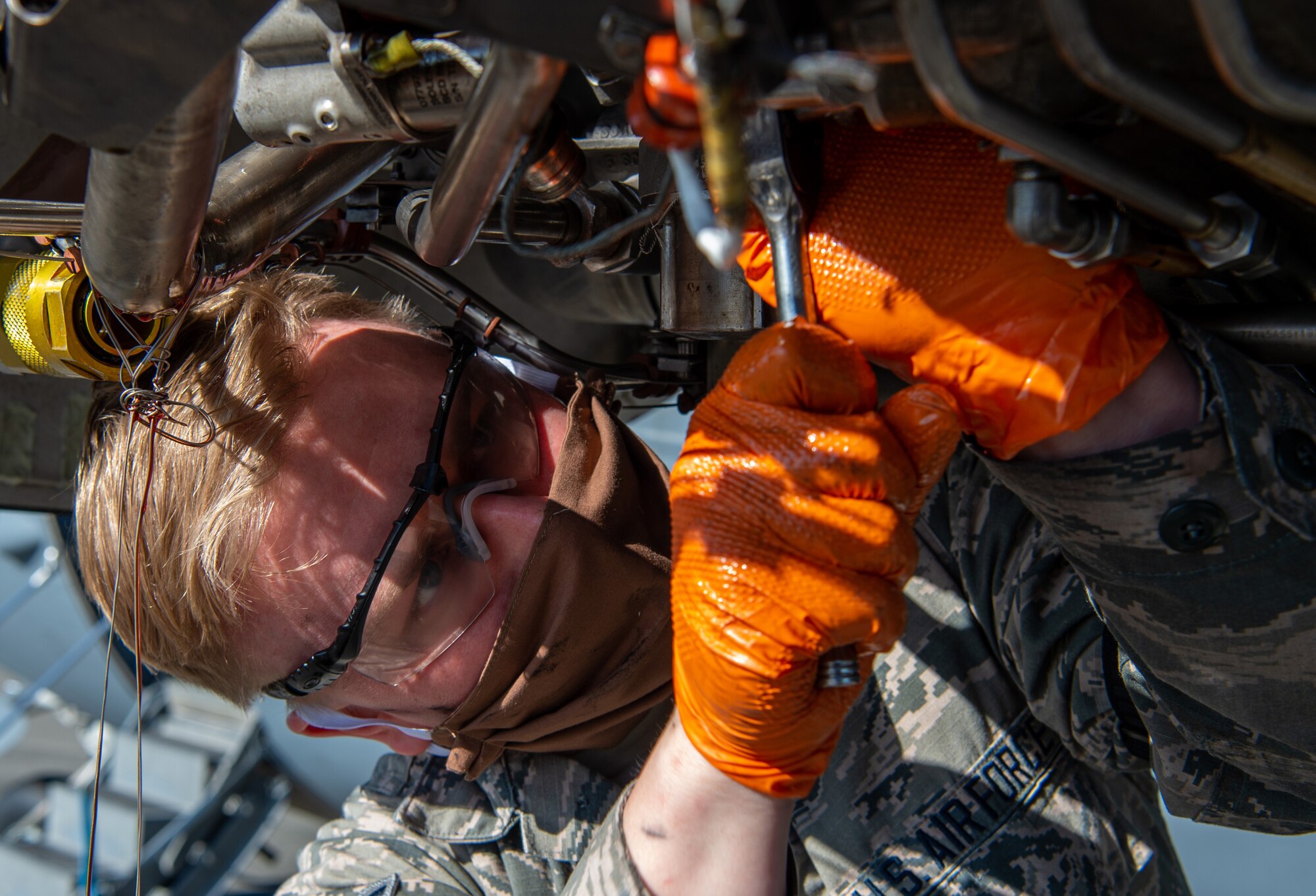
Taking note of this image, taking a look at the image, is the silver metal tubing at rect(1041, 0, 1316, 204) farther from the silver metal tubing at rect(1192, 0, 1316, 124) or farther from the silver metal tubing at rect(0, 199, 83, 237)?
the silver metal tubing at rect(0, 199, 83, 237)

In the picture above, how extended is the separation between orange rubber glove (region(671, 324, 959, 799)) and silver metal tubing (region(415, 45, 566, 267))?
21 centimetres

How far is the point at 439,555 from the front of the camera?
104 centimetres

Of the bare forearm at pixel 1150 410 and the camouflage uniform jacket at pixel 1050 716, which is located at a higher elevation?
the bare forearm at pixel 1150 410

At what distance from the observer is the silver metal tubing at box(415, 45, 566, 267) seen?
0.52 metres

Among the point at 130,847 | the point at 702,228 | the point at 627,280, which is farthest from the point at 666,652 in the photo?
the point at 130,847

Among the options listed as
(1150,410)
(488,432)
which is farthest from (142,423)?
(1150,410)

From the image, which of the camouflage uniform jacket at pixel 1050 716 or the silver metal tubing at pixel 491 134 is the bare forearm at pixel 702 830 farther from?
the silver metal tubing at pixel 491 134

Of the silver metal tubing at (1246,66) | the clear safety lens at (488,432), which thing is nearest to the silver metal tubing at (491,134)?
the silver metal tubing at (1246,66)

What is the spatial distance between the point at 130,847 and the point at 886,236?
2.51m

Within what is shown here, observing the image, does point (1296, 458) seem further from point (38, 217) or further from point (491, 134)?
point (38, 217)

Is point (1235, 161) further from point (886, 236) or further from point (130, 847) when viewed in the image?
point (130, 847)

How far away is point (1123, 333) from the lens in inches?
22.9

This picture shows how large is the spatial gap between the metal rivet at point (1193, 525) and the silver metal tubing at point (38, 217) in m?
0.93

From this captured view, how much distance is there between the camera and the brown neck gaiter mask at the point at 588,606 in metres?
0.98
